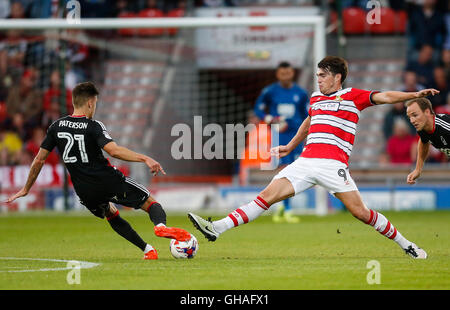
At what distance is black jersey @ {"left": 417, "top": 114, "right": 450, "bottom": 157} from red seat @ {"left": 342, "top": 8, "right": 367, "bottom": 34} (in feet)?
40.8

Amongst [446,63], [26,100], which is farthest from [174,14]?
[446,63]

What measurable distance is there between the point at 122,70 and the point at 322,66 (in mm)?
13382

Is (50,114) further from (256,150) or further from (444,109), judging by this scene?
(444,109)

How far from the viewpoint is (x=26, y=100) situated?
1933 centimetres

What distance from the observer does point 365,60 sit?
21406 mm

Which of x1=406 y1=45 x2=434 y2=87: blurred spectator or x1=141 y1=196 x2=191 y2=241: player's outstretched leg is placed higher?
x1=406 y1=45 x2=434 y2=87: blurred spectator

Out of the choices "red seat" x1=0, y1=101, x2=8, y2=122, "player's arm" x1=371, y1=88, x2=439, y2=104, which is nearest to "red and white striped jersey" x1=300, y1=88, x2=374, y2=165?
"player's arm" x1=371, y1=88, x2=439, y2=104

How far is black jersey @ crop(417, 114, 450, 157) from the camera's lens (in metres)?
8.63

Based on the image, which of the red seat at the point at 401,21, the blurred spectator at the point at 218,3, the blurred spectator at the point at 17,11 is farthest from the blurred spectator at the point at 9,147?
the red seat at the point at 401,21

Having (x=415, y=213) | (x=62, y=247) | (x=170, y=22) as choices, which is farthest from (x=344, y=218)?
(x=62, y=247)

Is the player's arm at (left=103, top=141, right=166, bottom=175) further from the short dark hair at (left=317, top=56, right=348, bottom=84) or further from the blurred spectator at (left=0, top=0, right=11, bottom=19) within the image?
the blurred spectator at (left=0, top=0, right=11, bottom=19)

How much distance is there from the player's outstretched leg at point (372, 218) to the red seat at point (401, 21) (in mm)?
13851
